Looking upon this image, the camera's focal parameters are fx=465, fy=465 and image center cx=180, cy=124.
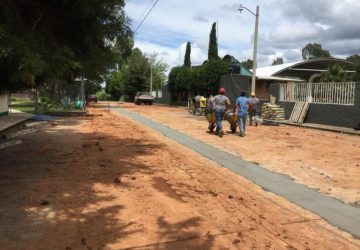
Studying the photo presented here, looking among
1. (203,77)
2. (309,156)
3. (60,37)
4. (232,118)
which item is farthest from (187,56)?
(60,37)

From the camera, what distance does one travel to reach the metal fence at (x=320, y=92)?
22.2 meters

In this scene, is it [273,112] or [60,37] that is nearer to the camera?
[60,37]

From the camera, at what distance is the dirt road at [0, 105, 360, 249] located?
5461 mm

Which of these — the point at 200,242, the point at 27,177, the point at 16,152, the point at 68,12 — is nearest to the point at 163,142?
the point at 16,152

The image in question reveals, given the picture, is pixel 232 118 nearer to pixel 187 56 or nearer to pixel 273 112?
pixel 273 112

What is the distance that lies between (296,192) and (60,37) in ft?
16.4

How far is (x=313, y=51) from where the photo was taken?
314ft

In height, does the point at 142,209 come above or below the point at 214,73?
below

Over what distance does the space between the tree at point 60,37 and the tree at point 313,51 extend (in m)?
90.1

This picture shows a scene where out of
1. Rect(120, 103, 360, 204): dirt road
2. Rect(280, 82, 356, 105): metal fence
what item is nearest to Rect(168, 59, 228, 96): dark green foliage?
Rect(280, 82, 356, 105): metal fence

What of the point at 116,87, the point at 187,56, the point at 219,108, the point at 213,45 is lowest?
the point at 219,108

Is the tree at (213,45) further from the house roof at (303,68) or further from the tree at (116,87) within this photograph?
the tree at (116,87)

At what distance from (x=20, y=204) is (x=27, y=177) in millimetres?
2102

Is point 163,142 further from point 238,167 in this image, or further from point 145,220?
point 145,220
